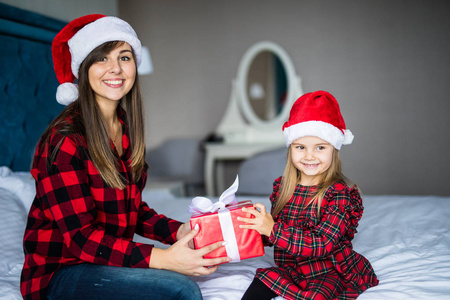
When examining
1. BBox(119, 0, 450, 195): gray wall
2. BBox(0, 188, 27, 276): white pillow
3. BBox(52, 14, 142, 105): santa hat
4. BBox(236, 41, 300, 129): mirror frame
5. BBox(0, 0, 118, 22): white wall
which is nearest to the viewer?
BBox(52, 14, 142, 105): santa hat

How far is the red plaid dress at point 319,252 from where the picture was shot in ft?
4.22

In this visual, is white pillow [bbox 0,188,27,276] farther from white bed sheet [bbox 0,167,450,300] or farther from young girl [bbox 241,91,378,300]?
young girl [bbox 241,91,378,300]

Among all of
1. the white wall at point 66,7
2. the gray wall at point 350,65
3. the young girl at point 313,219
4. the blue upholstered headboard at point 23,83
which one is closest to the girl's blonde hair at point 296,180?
the young girl at point 313,219

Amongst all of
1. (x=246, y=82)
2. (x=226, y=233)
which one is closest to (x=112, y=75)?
(x=226, y=233)

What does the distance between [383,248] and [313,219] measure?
46 cm

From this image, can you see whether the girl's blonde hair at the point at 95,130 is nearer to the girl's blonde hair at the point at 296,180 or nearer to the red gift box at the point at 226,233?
the red gift box at the point at 226,233

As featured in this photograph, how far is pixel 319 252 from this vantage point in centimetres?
128

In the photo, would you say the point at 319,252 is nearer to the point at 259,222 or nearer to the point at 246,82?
the point at 259,222

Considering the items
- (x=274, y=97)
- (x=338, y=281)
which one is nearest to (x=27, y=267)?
(x=338, y=281)

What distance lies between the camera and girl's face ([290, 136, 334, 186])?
1.44 metres

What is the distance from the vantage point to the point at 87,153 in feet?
4.24

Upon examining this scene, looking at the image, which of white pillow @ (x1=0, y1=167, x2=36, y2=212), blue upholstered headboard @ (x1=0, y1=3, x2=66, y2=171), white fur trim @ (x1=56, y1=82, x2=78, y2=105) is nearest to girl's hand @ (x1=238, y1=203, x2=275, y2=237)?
white fur trim @ (x1=56, y1=82, x2=78, y2=105)

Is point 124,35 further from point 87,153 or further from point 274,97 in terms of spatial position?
point 274,97

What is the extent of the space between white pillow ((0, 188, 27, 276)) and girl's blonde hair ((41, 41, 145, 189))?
0.56m
